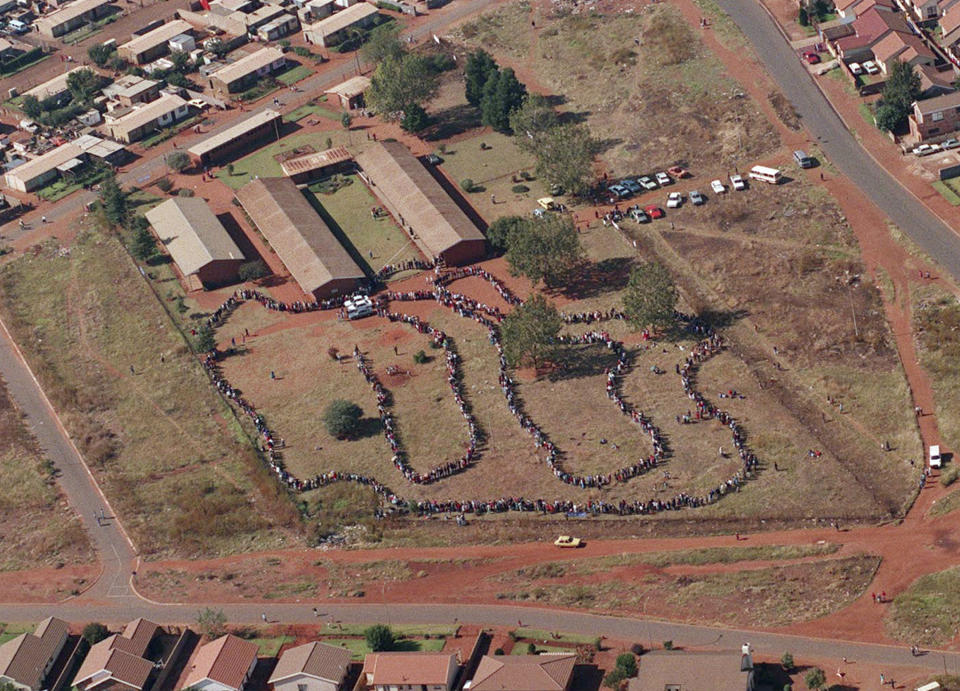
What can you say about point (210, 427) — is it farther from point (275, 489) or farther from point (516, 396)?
point (516, 396)

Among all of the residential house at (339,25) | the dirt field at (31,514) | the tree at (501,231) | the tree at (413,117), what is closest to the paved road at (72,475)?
the dirt field at (31,514)

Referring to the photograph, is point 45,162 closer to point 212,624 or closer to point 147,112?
point 147,112

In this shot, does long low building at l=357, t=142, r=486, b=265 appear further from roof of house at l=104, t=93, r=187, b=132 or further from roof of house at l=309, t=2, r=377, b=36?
roof of house at l=309, t=2, r=377, b=36

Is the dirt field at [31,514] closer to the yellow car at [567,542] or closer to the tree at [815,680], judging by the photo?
the yellow car at [567,542]

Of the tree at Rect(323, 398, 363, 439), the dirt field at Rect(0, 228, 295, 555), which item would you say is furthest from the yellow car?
the tree at Rect(323, 398, 363, 439)

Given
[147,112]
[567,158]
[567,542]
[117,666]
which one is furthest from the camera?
[147,112]

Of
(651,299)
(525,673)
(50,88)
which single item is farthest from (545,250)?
(50,88)
